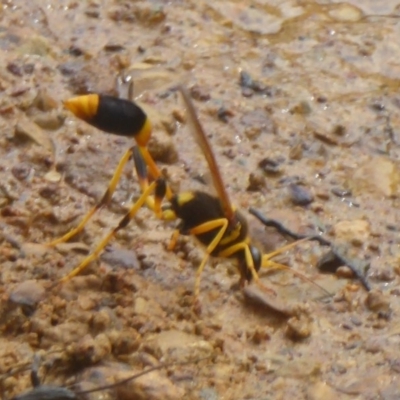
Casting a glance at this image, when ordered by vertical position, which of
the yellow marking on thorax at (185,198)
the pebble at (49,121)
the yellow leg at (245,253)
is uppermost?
the pebble at (49,121)

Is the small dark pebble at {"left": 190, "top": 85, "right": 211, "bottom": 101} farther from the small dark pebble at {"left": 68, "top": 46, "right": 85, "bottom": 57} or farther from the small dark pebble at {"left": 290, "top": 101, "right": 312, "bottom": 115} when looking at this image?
the small dark pebble at {"left": 68, "top": 46, "right": 85, "bottom": 57}

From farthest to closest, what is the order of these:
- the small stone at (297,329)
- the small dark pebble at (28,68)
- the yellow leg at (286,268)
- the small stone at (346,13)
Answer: the small stone at (346,13)
the small dark pebble at (28,68)
the yellow leg at (286,268)
the small stone at (297,329)

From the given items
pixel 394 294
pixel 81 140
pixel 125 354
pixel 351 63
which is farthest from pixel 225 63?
pixel 125 354

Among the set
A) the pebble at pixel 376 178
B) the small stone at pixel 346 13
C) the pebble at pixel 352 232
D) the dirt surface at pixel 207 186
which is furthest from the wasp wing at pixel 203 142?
the small stone at pixel 346 13

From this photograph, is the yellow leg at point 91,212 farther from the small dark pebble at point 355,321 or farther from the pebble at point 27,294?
the small dark pebble at point 355,321

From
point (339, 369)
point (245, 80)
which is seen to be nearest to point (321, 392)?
point (339, 369)

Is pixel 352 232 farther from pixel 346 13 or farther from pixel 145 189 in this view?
pixel 346 13

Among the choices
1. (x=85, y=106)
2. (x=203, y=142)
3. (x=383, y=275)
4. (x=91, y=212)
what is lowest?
(x=383, y=275)
